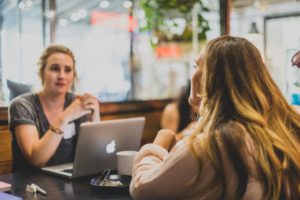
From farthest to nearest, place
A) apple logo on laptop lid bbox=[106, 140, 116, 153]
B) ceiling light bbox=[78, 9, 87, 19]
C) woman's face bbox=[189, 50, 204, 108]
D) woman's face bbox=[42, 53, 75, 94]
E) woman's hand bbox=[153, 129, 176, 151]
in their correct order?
ceiling light bbox=[78, 9, 87, 19]
woman's face bbox=[42, 53, 75, 94]
apple logo on laptop lid bbox=[106, 140, 116, 153]
woman's hand bbox=[153, 129, 176, 151]
woman's face bbox=[189, 50, 204, 108]

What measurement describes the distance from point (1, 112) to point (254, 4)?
2.36m

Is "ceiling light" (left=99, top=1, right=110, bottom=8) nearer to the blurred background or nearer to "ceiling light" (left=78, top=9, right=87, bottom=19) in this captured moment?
the blurred background

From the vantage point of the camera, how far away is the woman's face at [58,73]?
258 cm

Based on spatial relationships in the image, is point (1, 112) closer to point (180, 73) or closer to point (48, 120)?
point (48, 120)

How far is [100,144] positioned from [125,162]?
0.49 feet

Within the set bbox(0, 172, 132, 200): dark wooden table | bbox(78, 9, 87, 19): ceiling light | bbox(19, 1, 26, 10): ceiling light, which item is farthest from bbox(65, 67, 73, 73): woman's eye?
bbox(78, 9, 87, 19): ceiling light

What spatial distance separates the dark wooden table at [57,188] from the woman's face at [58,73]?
69 centimetres

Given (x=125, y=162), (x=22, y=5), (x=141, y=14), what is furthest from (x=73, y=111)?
(x=141, y=14)

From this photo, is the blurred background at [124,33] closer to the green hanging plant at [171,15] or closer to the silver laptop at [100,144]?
the green hanging plant at [171,15]

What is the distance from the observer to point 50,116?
255 cm

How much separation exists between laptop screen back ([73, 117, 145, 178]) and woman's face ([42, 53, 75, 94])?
0.69 m

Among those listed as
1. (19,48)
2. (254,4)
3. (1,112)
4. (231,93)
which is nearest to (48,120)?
(1,112)

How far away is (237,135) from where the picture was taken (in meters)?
Answer: 1.17

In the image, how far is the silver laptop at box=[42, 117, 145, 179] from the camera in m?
1.90
